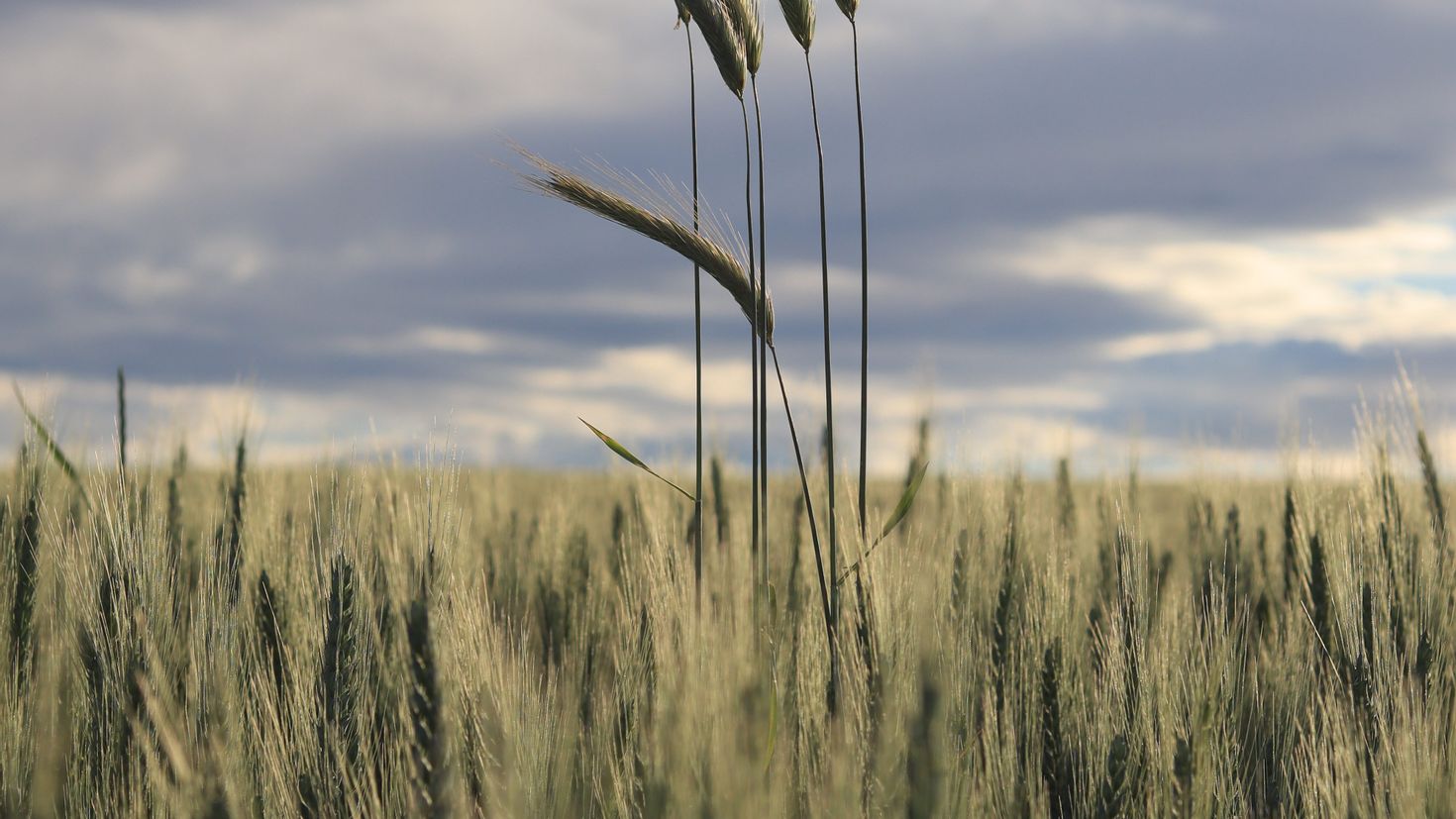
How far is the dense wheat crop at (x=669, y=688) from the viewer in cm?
179

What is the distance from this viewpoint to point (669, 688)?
1.82 meters

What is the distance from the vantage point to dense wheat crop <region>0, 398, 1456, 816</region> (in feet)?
5.86

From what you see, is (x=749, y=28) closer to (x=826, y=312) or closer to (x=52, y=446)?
(x=826, y=312)

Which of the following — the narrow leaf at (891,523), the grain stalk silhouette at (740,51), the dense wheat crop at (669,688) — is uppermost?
the grain stalk silhouette at (740,51)

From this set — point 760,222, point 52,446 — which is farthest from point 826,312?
point 52,446

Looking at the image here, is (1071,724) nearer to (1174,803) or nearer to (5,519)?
(1174,803)

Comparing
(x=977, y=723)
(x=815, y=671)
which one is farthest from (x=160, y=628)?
(x=977, y=723)

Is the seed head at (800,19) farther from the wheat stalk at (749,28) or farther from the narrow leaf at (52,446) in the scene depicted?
the narrow leaf at (52,446)

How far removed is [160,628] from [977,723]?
2353 millimetres

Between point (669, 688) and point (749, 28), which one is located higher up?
point (749, 28)

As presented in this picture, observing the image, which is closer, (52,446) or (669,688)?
(669,688)

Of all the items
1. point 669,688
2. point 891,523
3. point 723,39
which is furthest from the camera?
point 891,523

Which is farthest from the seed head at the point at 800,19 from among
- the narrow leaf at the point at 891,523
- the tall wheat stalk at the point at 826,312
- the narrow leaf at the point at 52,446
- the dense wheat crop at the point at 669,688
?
the narrow leaf at the point at 52,446

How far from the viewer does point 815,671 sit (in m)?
2.37
